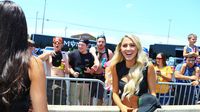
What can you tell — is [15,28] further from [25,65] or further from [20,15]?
[25,65]

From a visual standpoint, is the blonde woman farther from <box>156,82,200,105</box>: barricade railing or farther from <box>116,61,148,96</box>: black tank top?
<box>156,82,200,105</box>: barricade railing

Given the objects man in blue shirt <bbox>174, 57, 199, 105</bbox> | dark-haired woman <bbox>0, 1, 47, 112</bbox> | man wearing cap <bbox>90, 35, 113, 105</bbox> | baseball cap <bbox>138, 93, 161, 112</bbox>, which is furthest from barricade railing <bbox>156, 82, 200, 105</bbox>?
dark-haired woman <bbox>0, 1, 47, 112</bbox>

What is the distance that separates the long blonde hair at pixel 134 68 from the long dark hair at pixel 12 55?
6.11ft

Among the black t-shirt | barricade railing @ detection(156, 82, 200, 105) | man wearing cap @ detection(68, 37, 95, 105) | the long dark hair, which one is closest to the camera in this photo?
the long dark hair

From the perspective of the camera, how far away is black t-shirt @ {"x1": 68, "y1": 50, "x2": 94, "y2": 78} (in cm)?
652

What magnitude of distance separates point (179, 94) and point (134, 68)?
10.9 feet

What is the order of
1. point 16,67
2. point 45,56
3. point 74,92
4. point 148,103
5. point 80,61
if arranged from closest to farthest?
point 16,67 < point 148,103 < point 74,92 < point 45,56 < point 80,61

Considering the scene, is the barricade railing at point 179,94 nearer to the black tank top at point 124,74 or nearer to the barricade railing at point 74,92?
the barricade railing at point 74,92

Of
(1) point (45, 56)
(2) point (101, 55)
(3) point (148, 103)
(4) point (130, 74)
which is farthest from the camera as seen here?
(2) point (101, 55)

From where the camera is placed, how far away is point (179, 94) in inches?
267

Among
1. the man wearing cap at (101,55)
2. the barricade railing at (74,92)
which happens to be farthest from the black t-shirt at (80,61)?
the barricade railing at (74,92)

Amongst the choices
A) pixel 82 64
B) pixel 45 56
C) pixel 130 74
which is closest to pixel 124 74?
pixel 130 74

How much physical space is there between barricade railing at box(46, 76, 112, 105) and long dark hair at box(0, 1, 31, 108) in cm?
370

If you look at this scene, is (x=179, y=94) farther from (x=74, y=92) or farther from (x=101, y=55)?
(x=74, y=92)
